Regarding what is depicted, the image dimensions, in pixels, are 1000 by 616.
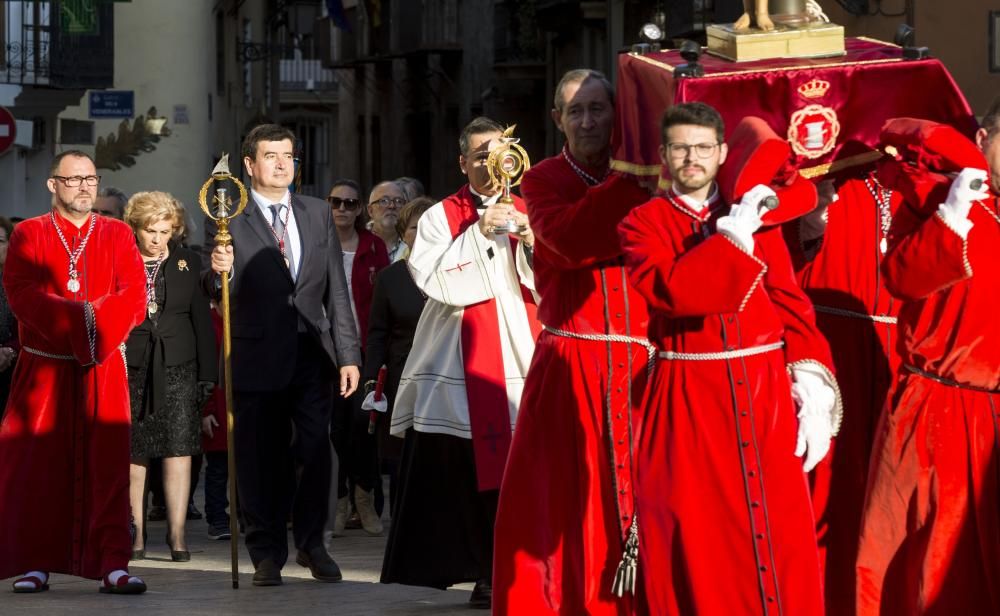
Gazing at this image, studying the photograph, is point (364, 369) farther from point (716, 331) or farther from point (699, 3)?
point (699, 3)

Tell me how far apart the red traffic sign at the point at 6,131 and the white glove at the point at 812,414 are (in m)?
13.6

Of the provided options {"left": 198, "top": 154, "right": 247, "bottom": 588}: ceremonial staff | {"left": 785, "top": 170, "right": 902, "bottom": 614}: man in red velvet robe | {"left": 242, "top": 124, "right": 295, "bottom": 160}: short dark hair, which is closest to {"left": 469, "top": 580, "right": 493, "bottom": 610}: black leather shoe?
{"left": 198, "top": 154, "right": 247, "bottom": 588}: ceremonial staff

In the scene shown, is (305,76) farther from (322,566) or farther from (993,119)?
(993,119)

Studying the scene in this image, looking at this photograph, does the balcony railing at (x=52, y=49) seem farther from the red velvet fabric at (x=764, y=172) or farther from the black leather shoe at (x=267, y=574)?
the red velvet fabric at (x=764, y=172)

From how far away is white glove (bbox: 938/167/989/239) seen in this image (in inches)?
255

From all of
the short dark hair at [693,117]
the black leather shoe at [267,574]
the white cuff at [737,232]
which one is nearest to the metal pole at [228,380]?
the black leather shoe at [267,574]

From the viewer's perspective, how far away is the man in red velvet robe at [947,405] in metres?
6.58

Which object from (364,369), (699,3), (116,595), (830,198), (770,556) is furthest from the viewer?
(699,3)

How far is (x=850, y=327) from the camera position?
7.38 metres

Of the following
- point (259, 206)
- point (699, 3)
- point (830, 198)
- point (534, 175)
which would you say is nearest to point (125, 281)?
point (259, 206)

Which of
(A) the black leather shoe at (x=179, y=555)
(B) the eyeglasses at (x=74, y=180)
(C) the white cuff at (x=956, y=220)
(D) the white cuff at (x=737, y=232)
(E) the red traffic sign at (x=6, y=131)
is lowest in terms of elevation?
(A) the black leather shoe at (x=179, y=555)

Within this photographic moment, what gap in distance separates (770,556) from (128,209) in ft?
20.0

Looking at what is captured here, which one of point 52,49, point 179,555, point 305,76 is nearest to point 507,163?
point 179,555

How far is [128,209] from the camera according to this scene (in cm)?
1167
